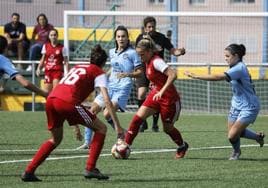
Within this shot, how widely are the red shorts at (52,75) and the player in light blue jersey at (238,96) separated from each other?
316 inches

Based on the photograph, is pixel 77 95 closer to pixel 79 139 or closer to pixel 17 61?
pixel 79 139

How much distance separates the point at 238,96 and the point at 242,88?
18 cm

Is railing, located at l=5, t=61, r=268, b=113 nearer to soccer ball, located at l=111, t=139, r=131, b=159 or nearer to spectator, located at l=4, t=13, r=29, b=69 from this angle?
spectator, located at l=4, t=13, r=29, b=69

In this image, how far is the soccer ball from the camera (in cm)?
1212

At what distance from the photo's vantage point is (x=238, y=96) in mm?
12820

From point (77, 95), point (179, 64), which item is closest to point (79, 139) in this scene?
point (77, 95)

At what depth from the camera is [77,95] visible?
416 inches

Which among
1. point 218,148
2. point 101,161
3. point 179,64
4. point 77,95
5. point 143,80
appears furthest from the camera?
point 179,64

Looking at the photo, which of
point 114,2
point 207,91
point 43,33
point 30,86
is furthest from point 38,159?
point 114,2

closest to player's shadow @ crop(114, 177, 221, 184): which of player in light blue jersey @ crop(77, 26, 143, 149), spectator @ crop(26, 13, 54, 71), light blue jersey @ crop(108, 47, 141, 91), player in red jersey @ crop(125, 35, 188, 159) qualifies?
player in red jersey @ crop(125, 35, 188, 159)

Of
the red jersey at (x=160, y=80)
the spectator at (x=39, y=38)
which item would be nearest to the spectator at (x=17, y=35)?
the spectator at (x=39, y=38)

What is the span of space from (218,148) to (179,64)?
987 cm

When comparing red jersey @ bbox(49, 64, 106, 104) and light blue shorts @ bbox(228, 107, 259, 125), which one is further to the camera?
light blue shorts @ bbox(228, 107, 259, 125)

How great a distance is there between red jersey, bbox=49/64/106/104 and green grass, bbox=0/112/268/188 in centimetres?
98
